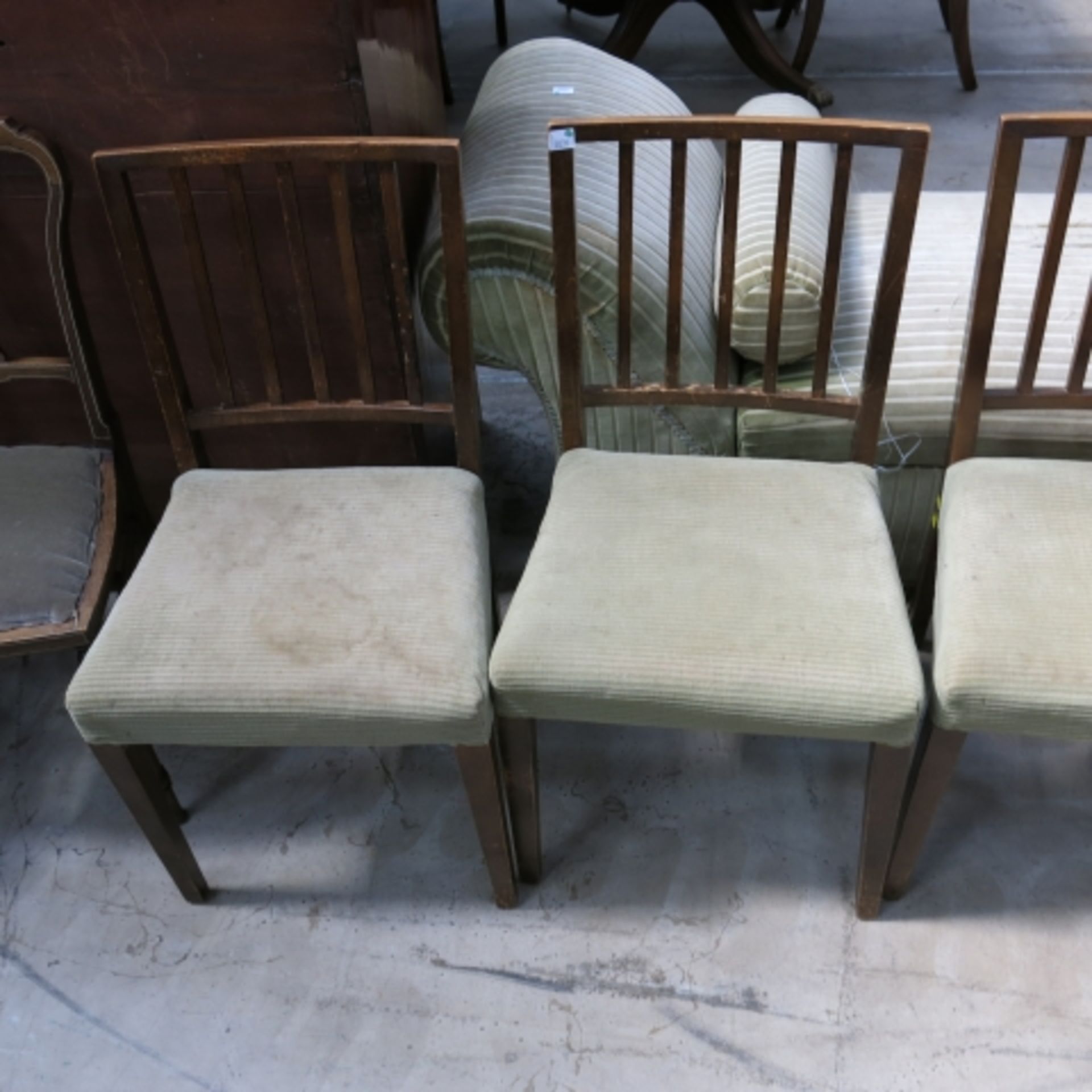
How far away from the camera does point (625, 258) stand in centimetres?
124

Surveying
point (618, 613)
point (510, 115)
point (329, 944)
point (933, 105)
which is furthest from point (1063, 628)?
point (933, 105)

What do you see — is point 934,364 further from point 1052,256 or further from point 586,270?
point 586,270

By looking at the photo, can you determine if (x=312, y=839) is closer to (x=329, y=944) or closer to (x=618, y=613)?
(x=329, y=944)

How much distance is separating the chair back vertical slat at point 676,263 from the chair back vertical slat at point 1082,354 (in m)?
0.46

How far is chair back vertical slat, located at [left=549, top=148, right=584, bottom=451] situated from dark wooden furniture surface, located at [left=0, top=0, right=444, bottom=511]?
291 mm

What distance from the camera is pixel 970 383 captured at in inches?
49.2

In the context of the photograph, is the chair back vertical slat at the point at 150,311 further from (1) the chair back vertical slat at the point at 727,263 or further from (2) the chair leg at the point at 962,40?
(2) the chair leg at the point at 962,40

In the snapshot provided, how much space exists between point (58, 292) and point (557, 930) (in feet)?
3.32

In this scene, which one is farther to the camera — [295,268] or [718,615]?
[295,268]

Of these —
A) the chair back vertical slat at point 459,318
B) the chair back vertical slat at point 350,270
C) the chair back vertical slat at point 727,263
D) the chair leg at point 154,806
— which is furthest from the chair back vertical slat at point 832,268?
the chair leg at point 154,806

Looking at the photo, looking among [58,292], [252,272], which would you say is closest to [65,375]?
[58,292]

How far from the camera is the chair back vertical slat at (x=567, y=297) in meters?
1.16

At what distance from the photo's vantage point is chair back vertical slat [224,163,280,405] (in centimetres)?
118

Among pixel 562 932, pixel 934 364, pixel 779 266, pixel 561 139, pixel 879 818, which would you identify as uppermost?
pixel 561 139
